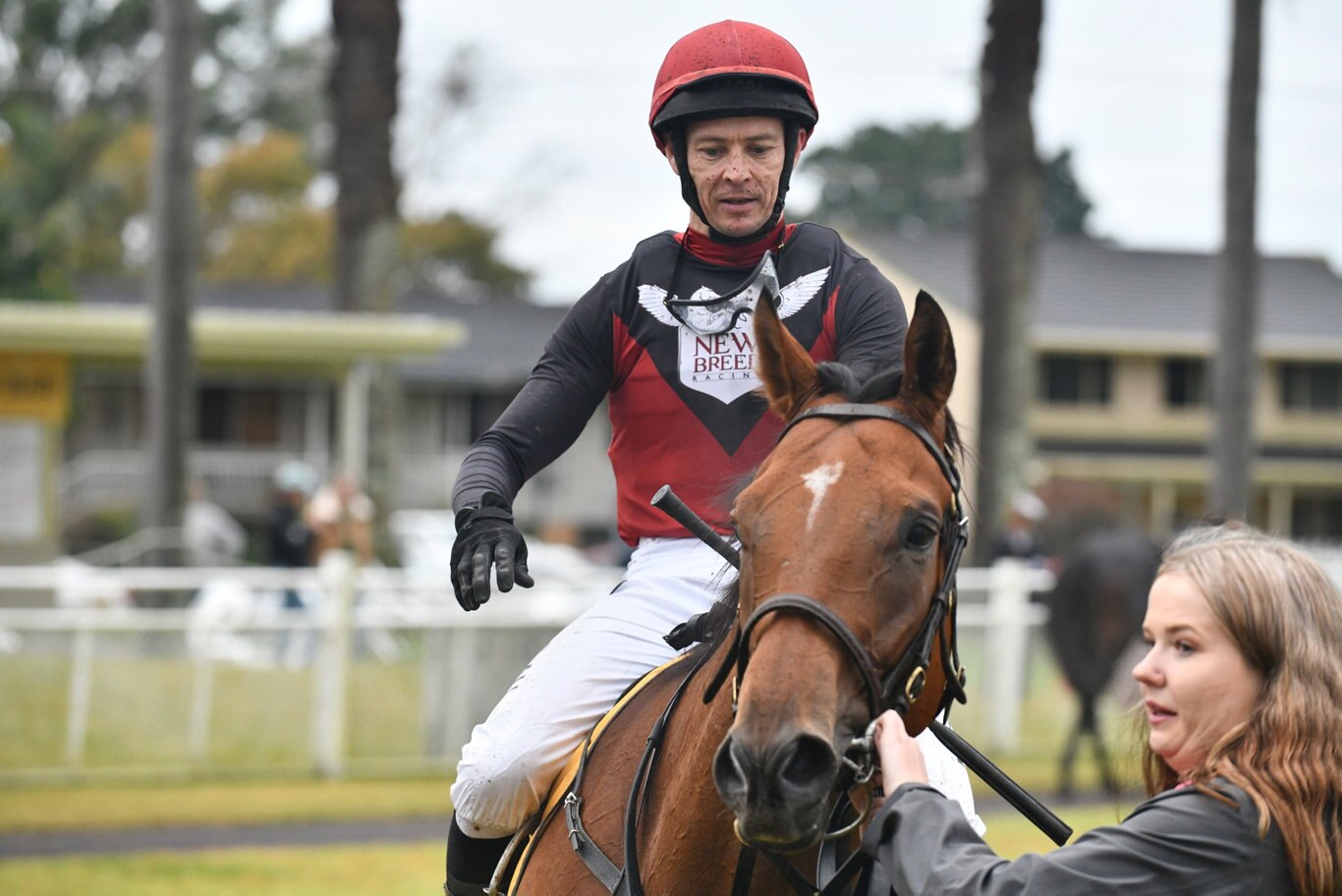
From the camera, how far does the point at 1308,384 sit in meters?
39.6

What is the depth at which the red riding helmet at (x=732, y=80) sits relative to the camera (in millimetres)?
3348

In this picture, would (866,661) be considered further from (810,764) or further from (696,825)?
(696,825)

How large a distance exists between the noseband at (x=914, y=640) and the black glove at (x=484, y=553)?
1.64 feet

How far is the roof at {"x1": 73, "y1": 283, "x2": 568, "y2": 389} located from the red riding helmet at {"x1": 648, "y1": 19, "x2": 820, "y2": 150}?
34854 millimetres

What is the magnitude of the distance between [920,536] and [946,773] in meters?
0.81

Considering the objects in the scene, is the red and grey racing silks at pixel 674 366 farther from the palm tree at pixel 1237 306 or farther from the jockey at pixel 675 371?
the palm tree at pixel 1237 306

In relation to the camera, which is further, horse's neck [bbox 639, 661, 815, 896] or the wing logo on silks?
the wing logo on silks

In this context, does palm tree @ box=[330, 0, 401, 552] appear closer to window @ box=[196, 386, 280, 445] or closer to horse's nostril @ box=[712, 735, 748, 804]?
horse's nostril @ box=[712, 735, 748, 804]

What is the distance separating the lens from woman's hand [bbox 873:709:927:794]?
2551 mm

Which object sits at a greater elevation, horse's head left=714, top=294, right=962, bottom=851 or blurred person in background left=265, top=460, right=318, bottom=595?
horse's head left=714, top=294, right=962, bottom=851

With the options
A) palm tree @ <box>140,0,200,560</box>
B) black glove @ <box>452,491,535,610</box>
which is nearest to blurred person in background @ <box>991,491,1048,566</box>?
palm tree @ <box>140,0,200,560</box>

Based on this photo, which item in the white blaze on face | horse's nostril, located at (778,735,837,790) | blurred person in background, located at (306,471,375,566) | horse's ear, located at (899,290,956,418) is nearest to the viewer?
horse's nostril, located at (778,735,837,790)

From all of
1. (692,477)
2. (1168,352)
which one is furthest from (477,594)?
(1168,352)

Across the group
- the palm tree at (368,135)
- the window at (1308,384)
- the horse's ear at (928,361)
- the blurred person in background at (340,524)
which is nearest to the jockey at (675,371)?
the horse's ear at (928,361)
